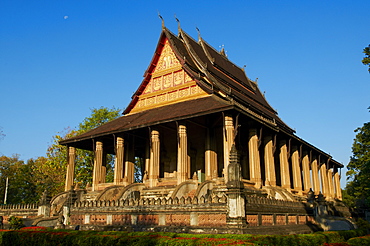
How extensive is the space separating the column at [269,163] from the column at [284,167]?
2775 millimetres

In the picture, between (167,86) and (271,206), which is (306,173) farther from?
(271,206)

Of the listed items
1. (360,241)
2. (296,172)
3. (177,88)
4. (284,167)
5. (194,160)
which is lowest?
(360,241)

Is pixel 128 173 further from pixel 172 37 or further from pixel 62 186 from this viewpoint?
pixel 62 186

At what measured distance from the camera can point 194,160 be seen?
27.8 meters

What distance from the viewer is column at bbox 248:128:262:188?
22.4 m

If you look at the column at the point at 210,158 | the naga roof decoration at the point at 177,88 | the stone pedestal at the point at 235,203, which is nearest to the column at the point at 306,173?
the naga roof decoration at the point at 177,88

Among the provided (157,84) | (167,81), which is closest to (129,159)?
(157,84)

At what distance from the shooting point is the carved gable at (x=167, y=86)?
88.5 ft

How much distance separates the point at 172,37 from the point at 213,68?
4.25 metres

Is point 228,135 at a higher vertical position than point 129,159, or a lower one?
higher

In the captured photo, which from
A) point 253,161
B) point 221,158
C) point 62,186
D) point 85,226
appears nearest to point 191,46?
point 221,158

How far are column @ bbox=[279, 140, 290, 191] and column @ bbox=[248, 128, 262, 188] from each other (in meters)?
5.27

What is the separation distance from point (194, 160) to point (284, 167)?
691cm

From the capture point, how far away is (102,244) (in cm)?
1098
